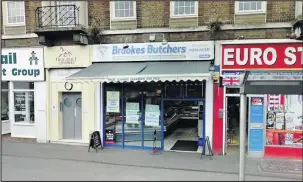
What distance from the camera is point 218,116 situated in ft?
34.3

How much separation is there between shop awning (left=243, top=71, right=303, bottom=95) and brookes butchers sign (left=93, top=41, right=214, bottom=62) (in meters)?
3.57

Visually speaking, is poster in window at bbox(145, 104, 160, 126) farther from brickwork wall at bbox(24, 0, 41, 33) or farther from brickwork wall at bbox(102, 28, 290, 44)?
brickwork wall at bbox(24, 0, 41, 33)

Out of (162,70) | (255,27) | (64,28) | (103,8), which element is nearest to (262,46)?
(255,27)

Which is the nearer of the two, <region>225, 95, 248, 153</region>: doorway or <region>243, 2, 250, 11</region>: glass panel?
<region>243, 2, 250, 11</region>: glass panel

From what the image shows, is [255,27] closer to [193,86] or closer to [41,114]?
[193,86]

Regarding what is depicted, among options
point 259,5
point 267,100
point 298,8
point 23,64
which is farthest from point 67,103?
point 298,8

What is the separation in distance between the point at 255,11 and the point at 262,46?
125 cm

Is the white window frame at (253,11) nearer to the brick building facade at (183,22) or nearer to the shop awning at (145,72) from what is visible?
the brick building facade at (183,22)

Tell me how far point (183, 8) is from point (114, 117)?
4.63 meters

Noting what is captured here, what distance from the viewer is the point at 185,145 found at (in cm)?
1148

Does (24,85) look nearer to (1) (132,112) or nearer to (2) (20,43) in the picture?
(2) (20,43)

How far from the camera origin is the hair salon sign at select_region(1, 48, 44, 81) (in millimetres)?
12250

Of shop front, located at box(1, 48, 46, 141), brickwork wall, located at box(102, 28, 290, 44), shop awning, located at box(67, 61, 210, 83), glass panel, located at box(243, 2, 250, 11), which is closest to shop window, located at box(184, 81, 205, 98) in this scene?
shop awning, located at box(67, 61, 210, 83)

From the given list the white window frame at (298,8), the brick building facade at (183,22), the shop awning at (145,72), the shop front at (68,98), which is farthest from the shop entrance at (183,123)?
the white window frame at (298,8)
